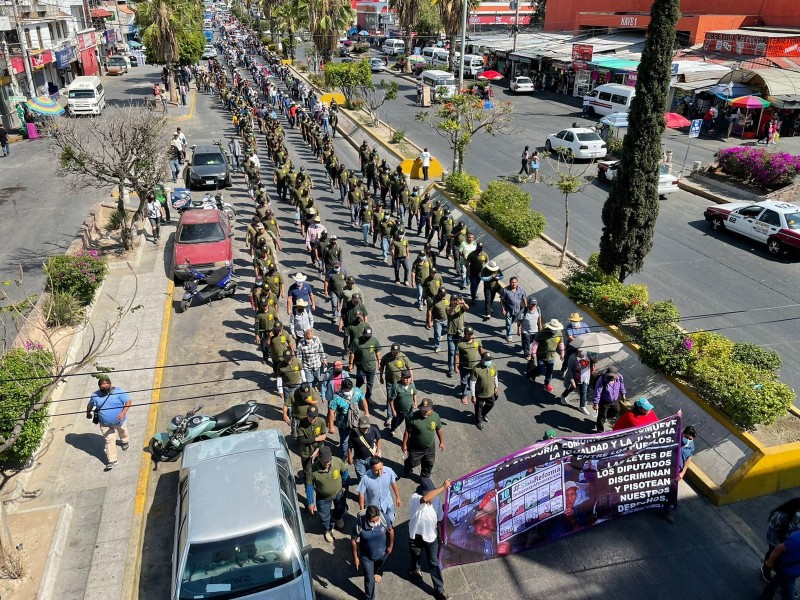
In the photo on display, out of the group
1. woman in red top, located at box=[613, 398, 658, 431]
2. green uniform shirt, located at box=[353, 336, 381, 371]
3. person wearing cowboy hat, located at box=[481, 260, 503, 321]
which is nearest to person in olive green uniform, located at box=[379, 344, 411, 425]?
green uniform shirt, located at box=[353, 336, 381, 371]

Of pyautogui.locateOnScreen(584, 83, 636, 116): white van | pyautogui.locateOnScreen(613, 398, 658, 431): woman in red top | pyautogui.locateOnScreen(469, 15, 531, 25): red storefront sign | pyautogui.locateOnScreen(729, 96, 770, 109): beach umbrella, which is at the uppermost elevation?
pyautogui.locateOnScreen(469, 15, 531, 25): red storefront sign

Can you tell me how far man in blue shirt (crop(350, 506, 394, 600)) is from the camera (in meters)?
7.09

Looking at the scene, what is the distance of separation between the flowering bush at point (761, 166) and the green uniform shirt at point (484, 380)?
58.9 feet

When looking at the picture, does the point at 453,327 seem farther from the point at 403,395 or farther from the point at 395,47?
the point at 395,47

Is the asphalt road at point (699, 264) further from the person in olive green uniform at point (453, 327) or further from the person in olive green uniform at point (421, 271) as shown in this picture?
the person in olive green uniform at point (421, 271)

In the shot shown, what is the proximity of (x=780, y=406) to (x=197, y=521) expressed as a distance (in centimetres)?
862

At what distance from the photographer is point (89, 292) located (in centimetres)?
1520

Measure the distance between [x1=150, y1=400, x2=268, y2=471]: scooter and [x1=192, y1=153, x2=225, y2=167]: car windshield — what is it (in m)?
16.4

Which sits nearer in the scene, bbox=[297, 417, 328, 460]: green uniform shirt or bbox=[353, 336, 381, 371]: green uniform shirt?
bbox=[297, 417, 328, 460]: green uniform shirt

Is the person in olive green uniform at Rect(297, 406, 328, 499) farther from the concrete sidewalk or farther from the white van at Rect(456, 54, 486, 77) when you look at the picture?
the white van at Rect(456, 54, 486, 77)

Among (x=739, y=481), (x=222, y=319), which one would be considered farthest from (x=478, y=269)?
(x=739, y=481)

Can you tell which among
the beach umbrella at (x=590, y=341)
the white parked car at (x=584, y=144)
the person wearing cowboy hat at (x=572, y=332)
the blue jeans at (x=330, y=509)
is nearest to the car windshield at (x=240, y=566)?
the blue jeans at (x=330, y=509)

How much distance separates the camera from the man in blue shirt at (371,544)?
709 cm

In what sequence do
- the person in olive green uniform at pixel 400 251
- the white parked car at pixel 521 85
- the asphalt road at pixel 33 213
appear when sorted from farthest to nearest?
the white parked car at pixel 521 85 < the asphalt road at pixel 33 213 < the person in olive green uniform at pixel 400 251
